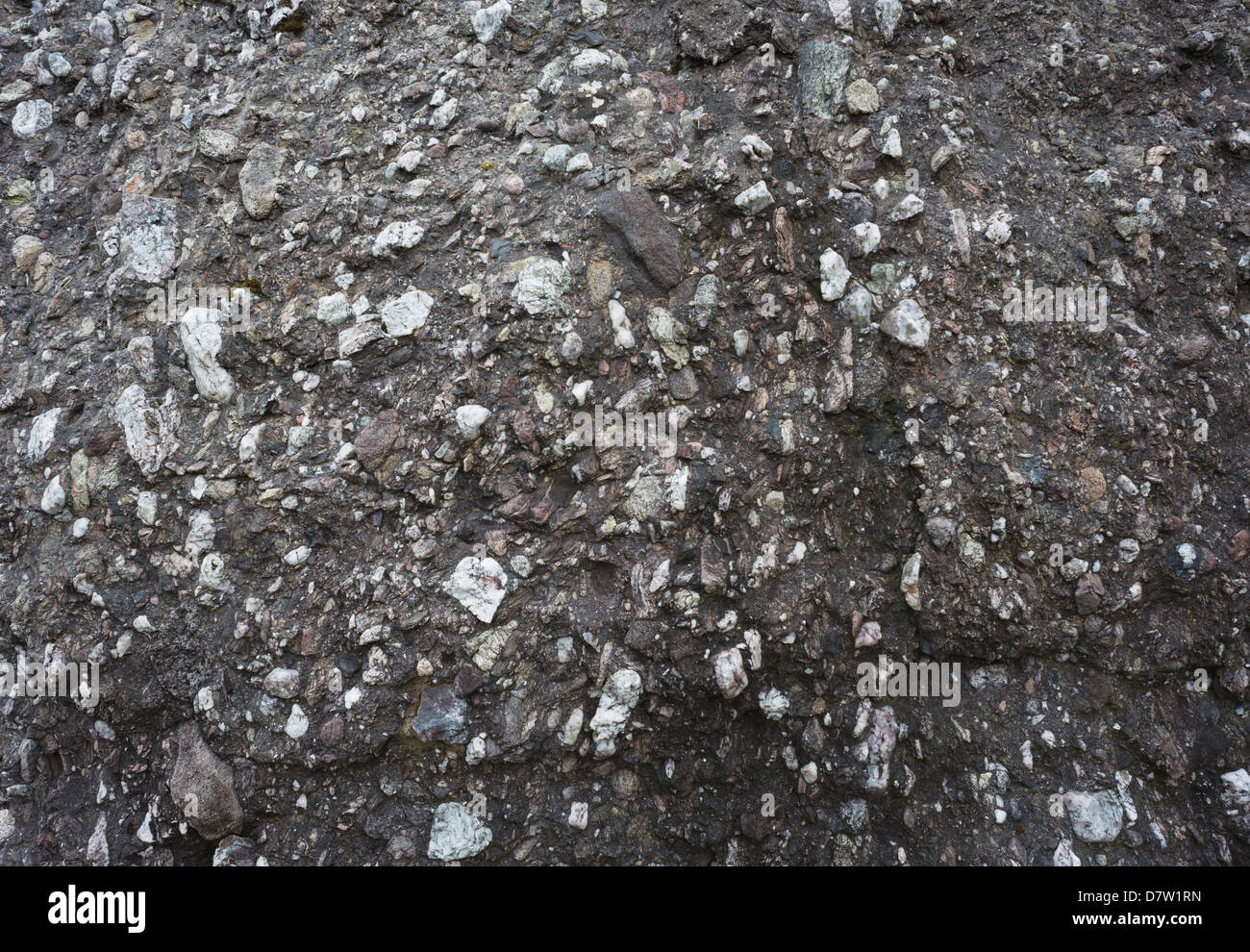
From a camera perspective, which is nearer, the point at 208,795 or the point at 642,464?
the point at 208,795

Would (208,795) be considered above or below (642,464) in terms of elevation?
below

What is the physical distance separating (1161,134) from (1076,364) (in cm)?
127

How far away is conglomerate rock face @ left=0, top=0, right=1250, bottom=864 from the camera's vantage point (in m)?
2.89

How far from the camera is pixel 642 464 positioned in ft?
10.0

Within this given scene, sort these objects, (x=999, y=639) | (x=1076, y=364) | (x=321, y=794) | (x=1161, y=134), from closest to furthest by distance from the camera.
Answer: (x=321, y=794) < (x=999, y=639) < (x=1076, y=364) < (x=1161, y=134)

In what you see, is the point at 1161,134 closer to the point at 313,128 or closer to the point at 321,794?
the point at 313,128

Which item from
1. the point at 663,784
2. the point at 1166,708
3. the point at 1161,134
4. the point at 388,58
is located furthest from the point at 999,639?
the point at 388,58

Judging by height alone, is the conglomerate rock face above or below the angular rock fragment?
above

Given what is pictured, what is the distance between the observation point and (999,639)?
3.05 metres

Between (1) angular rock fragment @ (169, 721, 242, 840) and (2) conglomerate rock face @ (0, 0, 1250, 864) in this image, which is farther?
(2) conglomerate rock face @ (0, 0, 1250, 864)

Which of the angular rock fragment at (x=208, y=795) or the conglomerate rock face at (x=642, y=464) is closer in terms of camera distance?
the angular rock fragment at (x=208, y=795)

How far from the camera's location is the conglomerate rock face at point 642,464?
2.89m

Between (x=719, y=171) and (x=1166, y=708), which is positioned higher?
(x=719, y=171)

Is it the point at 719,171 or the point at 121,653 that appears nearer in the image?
the point at 121,653
